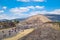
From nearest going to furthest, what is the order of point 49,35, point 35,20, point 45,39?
point 45,39
point 49,35
point 35,20

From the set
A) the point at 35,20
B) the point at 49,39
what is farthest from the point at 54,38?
the point at 35,20

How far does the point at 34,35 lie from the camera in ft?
111

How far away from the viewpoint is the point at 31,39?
3122 centimetres

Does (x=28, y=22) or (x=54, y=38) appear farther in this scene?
(x=28, y=22)

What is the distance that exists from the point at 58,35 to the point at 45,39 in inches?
138

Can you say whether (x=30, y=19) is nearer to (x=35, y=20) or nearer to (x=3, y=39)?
(x=35, y=20)

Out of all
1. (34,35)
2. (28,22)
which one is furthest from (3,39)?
(28,22)

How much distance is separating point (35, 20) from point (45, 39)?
40.6m

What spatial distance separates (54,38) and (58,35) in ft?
5.76

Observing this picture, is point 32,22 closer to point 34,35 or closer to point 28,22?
point 28,22

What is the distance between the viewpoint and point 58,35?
33688 mm

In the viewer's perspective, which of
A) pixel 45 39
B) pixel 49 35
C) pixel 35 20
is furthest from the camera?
pixel 35 20

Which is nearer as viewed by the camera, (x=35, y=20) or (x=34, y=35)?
(x=34, y=35)

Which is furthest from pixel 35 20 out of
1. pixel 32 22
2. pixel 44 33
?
pixel 44 33
